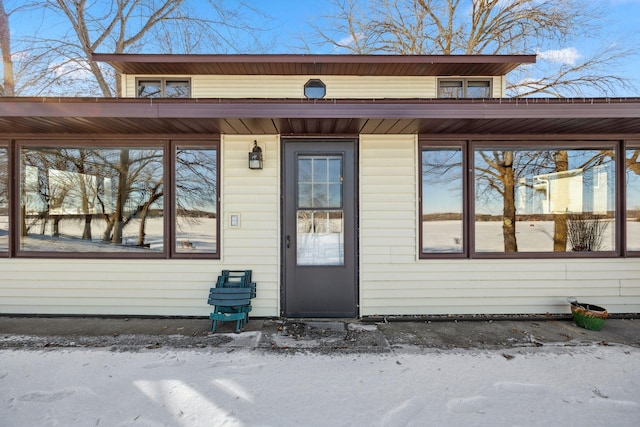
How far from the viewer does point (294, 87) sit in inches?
170

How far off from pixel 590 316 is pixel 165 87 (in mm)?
6098

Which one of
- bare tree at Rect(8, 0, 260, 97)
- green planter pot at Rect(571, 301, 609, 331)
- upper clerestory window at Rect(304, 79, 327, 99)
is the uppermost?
bare tree at Rect(8, 0, 260, 97)

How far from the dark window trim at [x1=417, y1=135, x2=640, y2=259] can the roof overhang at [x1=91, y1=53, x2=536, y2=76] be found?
1147 millimetres

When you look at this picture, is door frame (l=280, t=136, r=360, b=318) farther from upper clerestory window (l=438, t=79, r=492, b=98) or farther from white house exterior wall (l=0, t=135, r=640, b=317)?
upper clerestory window (l=438, t=79, r=492, b=98)

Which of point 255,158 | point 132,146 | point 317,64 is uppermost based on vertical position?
point 317,64

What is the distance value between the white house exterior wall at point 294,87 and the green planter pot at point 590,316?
3.19m

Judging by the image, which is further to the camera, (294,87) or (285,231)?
(294,87)

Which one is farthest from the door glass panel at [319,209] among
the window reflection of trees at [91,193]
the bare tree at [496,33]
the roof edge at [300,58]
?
the bare tree at [496,33]

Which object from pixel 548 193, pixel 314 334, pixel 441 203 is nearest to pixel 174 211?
pixel 314 334

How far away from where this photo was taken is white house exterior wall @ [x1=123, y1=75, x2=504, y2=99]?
4297 mm

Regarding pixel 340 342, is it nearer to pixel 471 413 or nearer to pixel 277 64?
pixel 471 413

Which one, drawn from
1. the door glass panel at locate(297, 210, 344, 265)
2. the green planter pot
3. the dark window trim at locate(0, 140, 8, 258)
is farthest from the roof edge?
the green planter pot

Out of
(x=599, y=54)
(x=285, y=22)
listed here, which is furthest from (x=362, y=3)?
(x=599, y=54)

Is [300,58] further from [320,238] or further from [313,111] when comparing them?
[320,238]
